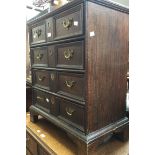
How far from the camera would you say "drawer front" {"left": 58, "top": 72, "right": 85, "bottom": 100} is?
3.32 ft

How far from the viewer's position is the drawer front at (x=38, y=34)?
135 cm

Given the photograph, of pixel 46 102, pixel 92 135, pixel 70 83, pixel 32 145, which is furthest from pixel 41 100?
pixel 92 135

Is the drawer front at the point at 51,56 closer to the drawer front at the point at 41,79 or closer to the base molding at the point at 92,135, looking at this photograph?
the drawer front at the point at 41,79

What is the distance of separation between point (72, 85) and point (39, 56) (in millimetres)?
501

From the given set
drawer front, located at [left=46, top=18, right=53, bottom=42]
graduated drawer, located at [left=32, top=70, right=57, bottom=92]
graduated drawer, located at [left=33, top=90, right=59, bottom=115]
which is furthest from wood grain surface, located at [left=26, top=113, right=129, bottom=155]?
drawer front, located at [left=46, top=18, right=53, bottom=42]

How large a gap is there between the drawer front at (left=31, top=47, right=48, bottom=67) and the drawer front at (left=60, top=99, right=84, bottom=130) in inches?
14.2

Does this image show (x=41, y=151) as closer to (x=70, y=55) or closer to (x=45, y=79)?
(x=45, y=79)

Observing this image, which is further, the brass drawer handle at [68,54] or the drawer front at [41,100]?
the drawer front at [41,100]

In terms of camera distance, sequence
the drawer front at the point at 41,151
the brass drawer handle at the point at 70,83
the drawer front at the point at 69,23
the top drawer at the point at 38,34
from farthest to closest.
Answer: the top drawer at the point at 38,34
the drawer front at the point at 41,151
the brass drawer handle at the point at 70,83
the drawer front at the point at 69,23

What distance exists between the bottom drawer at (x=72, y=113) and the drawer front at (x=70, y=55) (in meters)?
0.23

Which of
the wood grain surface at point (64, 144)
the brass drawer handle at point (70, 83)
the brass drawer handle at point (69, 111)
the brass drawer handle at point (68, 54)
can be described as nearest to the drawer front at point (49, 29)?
the brass drawer handle at point (68, 54)

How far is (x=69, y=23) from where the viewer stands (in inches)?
41.0
